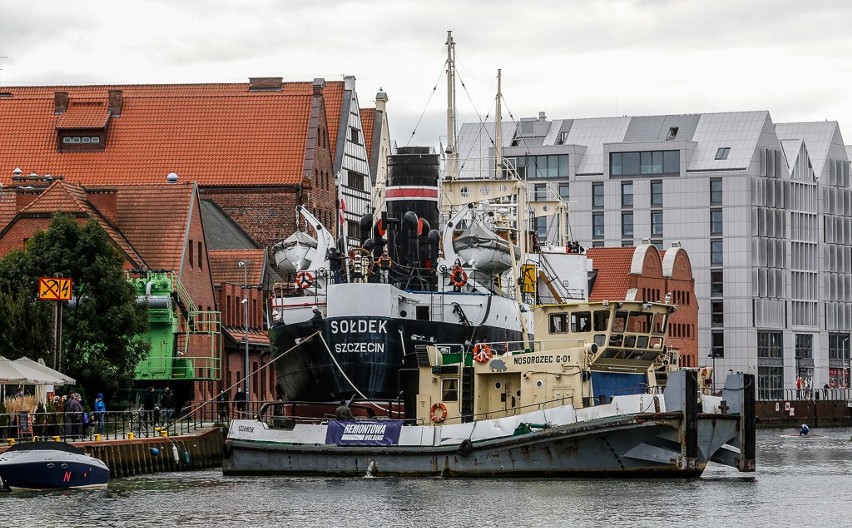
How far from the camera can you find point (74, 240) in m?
68.4

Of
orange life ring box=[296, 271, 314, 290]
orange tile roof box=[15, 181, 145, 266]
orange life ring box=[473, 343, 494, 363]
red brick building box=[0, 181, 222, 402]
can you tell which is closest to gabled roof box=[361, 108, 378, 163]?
red brick building box=[0, 181, 222, 402]

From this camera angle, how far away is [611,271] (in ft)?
488

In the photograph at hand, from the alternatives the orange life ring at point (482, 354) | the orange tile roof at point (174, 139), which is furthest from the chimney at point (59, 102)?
the orange life ring at point (482, 354)

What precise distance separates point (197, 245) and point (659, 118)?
9212 cm

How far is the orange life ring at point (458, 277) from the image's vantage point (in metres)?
64.8

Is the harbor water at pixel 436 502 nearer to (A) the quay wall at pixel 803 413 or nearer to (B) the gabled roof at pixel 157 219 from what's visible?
(B) the gabled roof at pixel 157 219

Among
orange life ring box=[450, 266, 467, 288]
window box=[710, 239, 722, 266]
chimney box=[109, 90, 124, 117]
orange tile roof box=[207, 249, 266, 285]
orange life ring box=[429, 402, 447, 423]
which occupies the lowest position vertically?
orange life ring box=[429, 402, 447, 423]

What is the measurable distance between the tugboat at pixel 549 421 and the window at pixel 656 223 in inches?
4442

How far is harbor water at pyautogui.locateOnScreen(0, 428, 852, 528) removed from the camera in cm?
4300

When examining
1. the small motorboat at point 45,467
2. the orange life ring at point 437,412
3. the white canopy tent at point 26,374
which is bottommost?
the small motorboat at point 45,467

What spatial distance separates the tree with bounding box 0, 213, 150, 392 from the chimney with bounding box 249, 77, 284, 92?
4812cm

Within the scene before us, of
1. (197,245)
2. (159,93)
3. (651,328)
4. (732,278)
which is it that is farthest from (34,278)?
(732,278)

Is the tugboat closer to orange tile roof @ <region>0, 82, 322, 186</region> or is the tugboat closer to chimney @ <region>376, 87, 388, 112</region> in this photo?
orange tile roof @ <region>0, 82, 322, 186</region>

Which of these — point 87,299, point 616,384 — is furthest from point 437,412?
point 87,299
